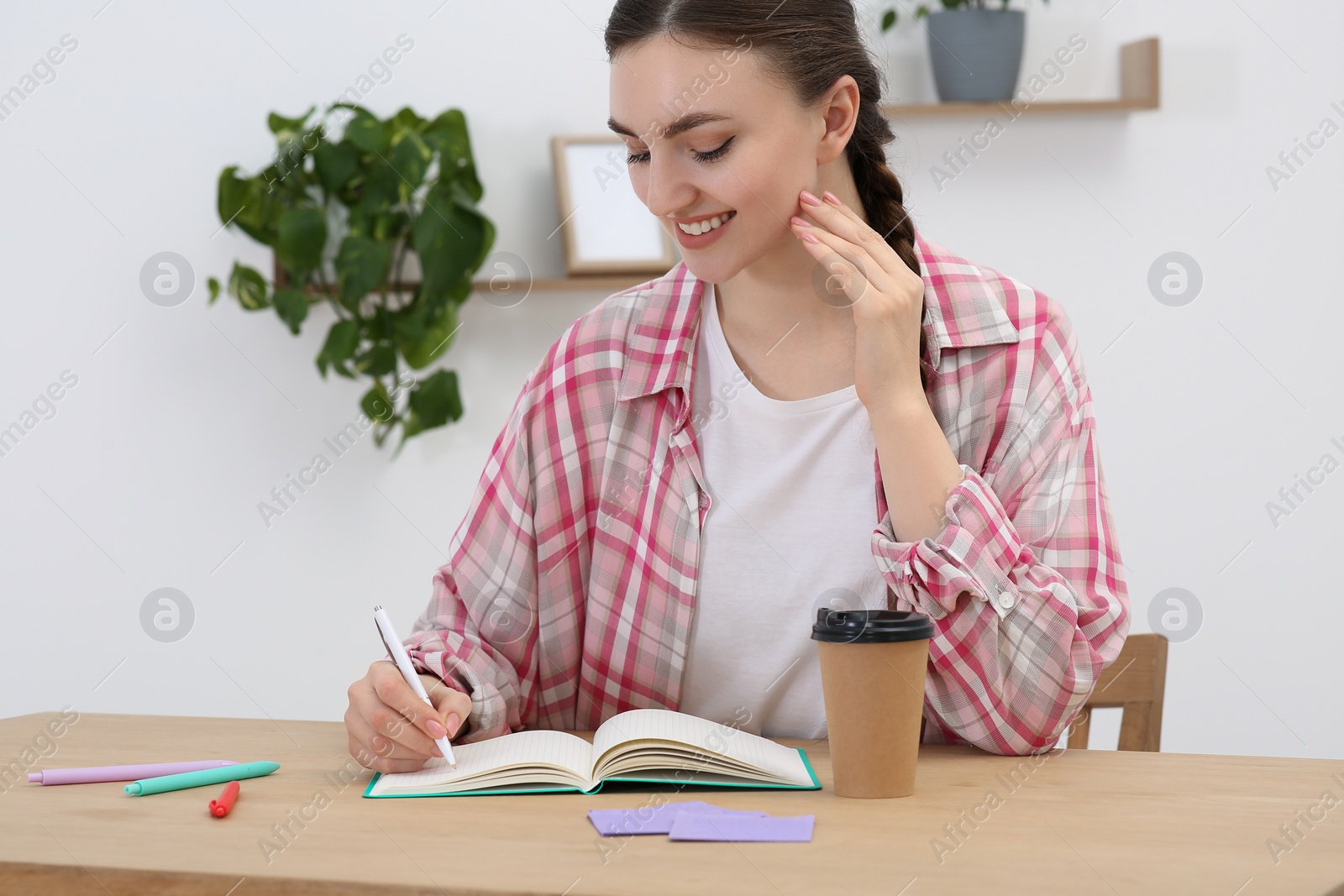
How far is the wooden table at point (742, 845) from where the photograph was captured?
73 cm

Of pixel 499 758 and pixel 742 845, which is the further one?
pixel 499 758

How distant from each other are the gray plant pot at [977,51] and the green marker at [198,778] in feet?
6.13

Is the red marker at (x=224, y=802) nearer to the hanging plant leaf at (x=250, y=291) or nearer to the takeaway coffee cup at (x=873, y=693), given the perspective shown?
the takeaway coffee cup at (x=873, y=693)

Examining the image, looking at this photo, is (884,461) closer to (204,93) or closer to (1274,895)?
(1274,895)

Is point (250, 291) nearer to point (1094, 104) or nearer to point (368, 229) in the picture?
point (368, 229)

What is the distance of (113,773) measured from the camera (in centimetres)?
100

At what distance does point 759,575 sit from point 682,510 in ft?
0.36

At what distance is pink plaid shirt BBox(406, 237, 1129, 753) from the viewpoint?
3.53 ft

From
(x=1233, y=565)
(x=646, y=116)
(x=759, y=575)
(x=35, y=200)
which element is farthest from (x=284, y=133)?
(x=1233, y=565)

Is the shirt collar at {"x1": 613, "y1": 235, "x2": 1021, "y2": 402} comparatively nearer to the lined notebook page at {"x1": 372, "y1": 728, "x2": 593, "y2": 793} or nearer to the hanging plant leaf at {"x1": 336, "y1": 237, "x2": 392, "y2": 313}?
the lined notebook page at {"x1": 372, "y1": 728, "x2": 593, "y2": 793}

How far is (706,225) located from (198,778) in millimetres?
704

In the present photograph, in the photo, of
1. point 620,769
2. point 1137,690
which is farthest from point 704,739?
point 1137,690

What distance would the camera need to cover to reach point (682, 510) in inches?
51.3

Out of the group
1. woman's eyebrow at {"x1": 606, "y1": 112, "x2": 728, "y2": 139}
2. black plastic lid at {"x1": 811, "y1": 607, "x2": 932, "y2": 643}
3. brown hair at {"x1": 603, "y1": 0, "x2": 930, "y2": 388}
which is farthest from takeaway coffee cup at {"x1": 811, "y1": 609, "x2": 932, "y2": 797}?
woman's eyebrow at {"x1": 606, "y1": 112, "x2": 728, "y2": 139}
